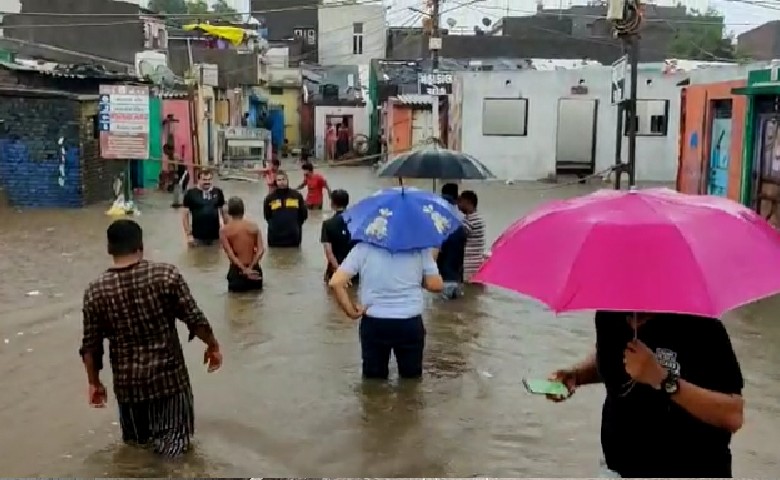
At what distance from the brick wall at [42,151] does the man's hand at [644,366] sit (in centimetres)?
1908

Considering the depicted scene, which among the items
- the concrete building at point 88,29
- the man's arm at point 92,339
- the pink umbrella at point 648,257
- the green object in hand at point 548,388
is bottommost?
the man's arm at point 92,339

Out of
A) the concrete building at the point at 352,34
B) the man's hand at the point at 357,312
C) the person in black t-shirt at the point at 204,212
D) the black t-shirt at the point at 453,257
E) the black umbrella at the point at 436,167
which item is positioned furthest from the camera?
the concrete building at the point at 352,34

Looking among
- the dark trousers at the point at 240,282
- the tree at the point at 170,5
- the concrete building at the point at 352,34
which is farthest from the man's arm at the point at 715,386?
the tree at the point at 170,5

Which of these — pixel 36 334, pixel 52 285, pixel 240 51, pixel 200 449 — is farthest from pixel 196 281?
pixel 240 51

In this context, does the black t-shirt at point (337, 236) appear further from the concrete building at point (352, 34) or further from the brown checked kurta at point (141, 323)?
the concrete building at point (352, 34)

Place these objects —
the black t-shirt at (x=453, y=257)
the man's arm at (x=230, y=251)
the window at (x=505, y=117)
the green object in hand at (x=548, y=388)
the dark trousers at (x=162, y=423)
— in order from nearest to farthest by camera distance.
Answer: the green object in hand at (x=548, y=388), the dark trousers at (x=162, y=423), the black t-shirt at (x=453, y=257), the man's arm at (x=230, y=251), the window at (x=505, y=117)

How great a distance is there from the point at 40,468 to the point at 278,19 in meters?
67.5

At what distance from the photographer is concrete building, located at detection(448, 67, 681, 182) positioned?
30.8 metres

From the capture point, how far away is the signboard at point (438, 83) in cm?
3322

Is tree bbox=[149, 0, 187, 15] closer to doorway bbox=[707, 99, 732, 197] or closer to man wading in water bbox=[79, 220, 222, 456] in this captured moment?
doorway bbox=[707, 99, 732, 197]

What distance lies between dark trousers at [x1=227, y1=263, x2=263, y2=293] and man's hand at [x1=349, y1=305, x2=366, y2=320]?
4.30 m

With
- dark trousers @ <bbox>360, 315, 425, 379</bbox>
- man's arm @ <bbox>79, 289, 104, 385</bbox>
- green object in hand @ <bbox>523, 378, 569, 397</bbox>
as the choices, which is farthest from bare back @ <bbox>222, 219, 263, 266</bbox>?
green object in hand @ <bbox>523, 378, 569, 397</bbox>

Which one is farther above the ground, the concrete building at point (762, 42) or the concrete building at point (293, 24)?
the concrete building at point (293, 24)

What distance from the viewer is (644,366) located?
127 inches
